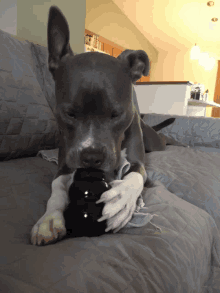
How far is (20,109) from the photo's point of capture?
108 cm

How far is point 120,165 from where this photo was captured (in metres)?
0.94

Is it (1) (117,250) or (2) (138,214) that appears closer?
(1) (117,250)

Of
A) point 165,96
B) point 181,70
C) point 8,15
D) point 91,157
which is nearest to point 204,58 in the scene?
point 181,70

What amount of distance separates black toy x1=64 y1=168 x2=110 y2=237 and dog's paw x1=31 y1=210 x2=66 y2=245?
2 centimetres

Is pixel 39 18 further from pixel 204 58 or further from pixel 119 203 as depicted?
pixel 204 58

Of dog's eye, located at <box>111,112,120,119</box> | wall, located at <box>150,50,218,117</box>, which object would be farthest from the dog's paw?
wall, located at <box>150,50,218,117</box>

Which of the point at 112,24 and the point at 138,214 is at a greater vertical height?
the point at 112,24

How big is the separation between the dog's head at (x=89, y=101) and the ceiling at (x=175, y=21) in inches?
233

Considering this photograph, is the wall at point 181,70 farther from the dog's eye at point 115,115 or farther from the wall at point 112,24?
the dog's eye at point 115,115

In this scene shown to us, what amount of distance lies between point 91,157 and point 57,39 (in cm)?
57

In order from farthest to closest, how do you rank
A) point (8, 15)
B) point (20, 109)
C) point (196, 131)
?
point (196, 131) < point (8, 15) < point (20, 109)

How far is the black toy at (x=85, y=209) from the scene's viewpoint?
56 centimetres

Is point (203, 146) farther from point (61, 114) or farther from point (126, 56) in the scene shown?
point (61, 114)

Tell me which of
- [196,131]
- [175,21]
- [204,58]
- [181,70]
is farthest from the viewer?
[181,70]
